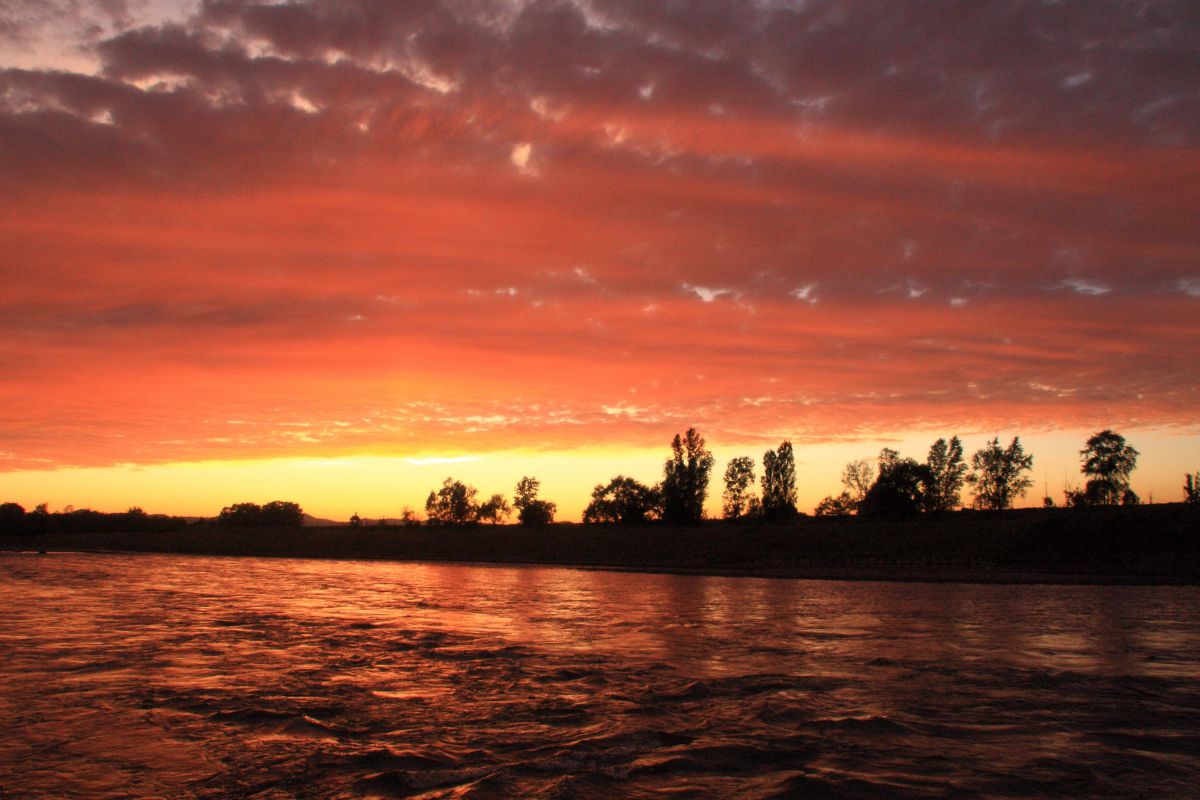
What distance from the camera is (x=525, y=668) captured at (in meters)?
16.5

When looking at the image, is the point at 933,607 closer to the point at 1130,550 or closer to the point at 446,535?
the point at 1130,550

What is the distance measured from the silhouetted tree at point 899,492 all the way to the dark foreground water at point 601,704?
81507 millimetres

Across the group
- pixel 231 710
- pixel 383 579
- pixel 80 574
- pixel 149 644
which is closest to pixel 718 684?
pixel 231 710

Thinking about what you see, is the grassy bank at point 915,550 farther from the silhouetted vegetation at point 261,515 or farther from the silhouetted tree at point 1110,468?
the silhouetted vegetation at point 261,515

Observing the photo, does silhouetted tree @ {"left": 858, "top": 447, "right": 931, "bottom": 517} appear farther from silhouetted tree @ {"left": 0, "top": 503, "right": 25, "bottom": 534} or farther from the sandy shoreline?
silhouetted tree @ {"left": 0, "top": 503, "right": 25, "bottom": 534}

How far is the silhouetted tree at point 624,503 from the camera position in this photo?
147 meters

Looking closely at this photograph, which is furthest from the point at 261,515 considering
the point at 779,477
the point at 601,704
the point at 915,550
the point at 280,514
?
the point at 601,704

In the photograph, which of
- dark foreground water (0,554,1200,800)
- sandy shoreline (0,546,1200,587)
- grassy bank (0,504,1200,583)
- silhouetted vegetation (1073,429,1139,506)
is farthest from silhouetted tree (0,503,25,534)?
silhouetted vegetation (1073,429,1139,506)

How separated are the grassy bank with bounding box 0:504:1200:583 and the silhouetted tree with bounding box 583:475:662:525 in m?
59.6

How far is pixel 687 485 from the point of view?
12056 cm

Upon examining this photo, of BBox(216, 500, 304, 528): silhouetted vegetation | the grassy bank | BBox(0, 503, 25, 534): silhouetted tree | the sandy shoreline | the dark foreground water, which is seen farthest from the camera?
BBox(216, 500, 304, 528): silhouetted vegetation

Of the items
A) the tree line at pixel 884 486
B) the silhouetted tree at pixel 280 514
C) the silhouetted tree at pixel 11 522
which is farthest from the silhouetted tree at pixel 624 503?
the silhouetted tree at pixel 11 522

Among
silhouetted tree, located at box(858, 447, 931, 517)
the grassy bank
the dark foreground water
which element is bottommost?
the dark foreground water

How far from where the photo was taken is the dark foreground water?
9.00 metres
